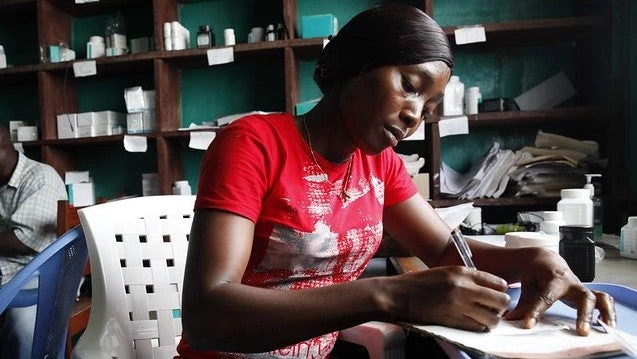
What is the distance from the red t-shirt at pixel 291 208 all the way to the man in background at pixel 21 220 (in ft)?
4.57

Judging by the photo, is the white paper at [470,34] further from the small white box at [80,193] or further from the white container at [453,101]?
the small white box at [80,193]

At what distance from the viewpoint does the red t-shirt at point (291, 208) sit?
79 centimetres

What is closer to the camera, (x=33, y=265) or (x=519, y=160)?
(x=33, y=265)

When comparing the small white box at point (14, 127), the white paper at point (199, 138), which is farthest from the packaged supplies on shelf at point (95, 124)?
the white paper at point (199, 138)

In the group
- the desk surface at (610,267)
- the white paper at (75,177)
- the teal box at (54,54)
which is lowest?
the desk surface at (610,267)

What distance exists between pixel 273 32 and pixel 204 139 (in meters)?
0.64

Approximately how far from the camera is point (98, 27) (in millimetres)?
2795

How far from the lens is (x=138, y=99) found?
2.52 m

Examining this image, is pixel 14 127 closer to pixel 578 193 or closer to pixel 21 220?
pixel 21 220

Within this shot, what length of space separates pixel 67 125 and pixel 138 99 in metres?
0.46

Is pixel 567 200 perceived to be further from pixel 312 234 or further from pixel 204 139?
pixel 204 139

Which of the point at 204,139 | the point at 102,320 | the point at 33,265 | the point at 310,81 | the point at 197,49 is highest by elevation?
the point at 197,49

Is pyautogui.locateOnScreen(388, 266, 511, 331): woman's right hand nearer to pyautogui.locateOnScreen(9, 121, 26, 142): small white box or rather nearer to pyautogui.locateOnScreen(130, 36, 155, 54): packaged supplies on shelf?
pyautogui.locateOnScreen(130, 36, 155, 54): packaged supplies on shelf

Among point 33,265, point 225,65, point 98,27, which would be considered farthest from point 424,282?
point 98,27
